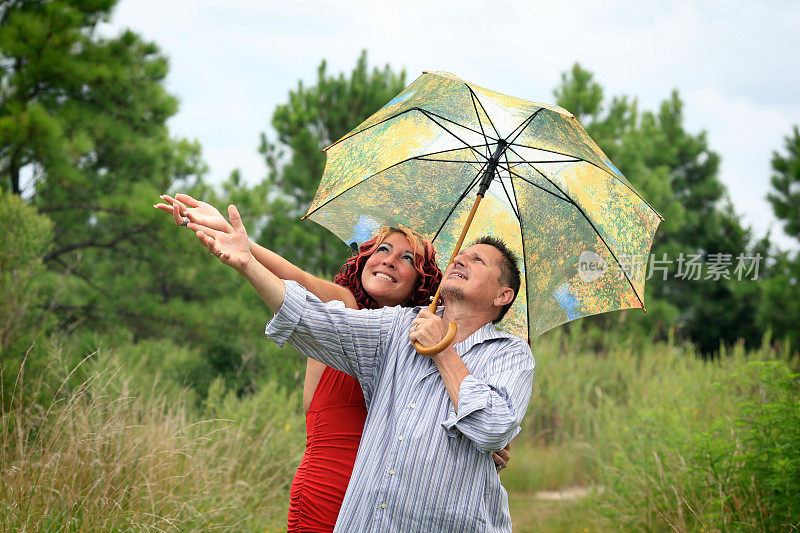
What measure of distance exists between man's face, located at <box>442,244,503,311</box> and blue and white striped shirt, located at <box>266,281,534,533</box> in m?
0.24

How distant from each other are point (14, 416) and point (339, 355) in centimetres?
292

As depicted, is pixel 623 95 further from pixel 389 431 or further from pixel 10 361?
pixel 389 431

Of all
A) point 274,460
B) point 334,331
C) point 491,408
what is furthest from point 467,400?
point 274,460

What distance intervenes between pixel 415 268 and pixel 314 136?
10050 millimetres

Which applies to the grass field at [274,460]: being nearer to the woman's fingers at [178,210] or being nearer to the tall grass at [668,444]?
the tall grass at [668,444]

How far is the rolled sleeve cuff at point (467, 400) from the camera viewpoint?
2.26 meters

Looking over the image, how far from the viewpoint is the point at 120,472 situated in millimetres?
4199

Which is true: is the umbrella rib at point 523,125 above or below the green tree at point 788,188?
below

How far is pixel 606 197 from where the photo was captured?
3.13 metres

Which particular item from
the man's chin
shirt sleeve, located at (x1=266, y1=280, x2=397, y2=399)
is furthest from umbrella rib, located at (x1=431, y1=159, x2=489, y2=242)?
shirt sleeve, located at (x1=266, y1=280, x2=397, y2=399)

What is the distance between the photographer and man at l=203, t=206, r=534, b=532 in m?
2.30

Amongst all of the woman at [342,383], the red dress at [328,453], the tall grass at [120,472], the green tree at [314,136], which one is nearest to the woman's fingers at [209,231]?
the woman at [342,383]

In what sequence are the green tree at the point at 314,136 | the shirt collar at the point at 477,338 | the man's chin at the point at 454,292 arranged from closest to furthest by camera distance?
the shirt collar at the point at 477,338 → the man's chin at the point at 454,292 → the green tree at the point at 314,136

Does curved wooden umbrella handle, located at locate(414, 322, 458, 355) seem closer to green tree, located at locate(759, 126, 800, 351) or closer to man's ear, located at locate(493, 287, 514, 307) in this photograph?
man's ear, located at locate(493, 287, 514, 307)
